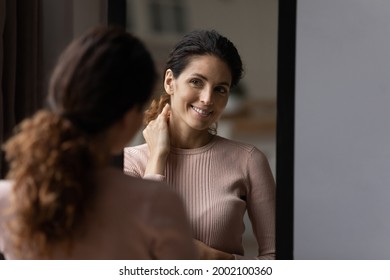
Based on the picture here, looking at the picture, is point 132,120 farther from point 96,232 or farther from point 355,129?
point 355,129

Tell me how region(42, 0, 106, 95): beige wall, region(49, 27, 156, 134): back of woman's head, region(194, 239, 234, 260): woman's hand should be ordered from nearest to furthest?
region(49, 27, 156, 134): back of woman's head
region(194, 239, 234, 260): woman's hand
region(42, 0, 106, 95): beige wall

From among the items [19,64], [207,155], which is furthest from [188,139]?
[19,64]

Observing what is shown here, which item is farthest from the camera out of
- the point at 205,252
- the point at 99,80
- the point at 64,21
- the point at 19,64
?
the point at 19,64

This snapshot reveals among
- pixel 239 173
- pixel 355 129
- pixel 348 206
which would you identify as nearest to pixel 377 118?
pixel 355 129

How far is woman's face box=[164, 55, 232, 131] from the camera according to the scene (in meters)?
1.65

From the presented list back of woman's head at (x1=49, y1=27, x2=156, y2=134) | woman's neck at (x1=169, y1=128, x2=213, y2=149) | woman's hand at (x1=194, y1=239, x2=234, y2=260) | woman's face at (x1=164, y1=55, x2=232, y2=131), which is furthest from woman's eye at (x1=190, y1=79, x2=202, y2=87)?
back of woman's head at (x1=49, y1=27, x2=156, y2=134)

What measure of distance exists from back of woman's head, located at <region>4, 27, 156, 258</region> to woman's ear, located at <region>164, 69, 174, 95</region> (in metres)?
0.69

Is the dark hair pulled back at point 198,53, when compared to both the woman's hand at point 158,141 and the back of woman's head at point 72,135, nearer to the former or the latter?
the woman's hand at point 158,141

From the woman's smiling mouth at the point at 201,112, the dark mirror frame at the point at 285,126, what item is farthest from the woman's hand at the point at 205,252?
the woman's smiling mouth at the point at 201,112

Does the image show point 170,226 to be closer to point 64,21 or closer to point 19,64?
point 64,21

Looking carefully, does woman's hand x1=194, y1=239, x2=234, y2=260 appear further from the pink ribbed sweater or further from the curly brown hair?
the curly brown hair

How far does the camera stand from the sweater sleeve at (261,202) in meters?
1.70

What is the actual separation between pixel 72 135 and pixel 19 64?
132 cm

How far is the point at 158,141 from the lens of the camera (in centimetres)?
170
